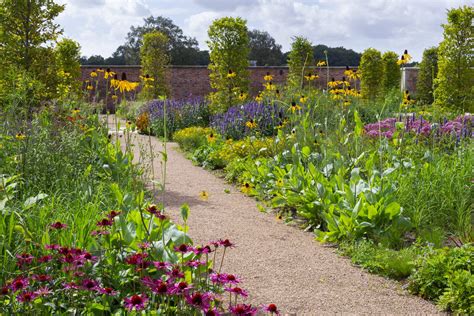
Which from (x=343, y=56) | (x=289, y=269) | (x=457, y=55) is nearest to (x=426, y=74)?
(x=457, y=55)

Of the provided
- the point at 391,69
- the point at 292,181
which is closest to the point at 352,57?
the point at 391,69

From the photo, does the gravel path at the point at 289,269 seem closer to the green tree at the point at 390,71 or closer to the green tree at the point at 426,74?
the green tree at the point at 426,74

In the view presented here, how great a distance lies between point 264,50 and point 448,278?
47.1 meters

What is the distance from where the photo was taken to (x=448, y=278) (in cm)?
357

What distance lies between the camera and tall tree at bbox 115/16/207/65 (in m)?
44.4

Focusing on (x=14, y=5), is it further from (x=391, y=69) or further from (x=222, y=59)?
(x=391, y=69)

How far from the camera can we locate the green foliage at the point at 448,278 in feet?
11.2

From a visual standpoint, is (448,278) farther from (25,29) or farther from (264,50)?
(264,50)

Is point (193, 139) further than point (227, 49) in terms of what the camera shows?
No

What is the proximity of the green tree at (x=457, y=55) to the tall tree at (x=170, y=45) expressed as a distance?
2940 cm

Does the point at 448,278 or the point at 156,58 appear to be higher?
the point at 156,58

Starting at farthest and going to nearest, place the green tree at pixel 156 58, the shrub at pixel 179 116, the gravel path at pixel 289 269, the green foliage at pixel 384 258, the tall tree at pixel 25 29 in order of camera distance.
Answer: the green tree at pixel 156 58 → the shrub at pixel 179 116 → the tall tree at pixel 25 29 → the green foliage at pixel 384 258 → the gravel path at pixel 289 269

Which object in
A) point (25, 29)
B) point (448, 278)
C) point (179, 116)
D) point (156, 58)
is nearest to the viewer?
point (448, 278)

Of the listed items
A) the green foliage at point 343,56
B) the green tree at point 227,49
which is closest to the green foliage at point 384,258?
the green tree at point 227,49
